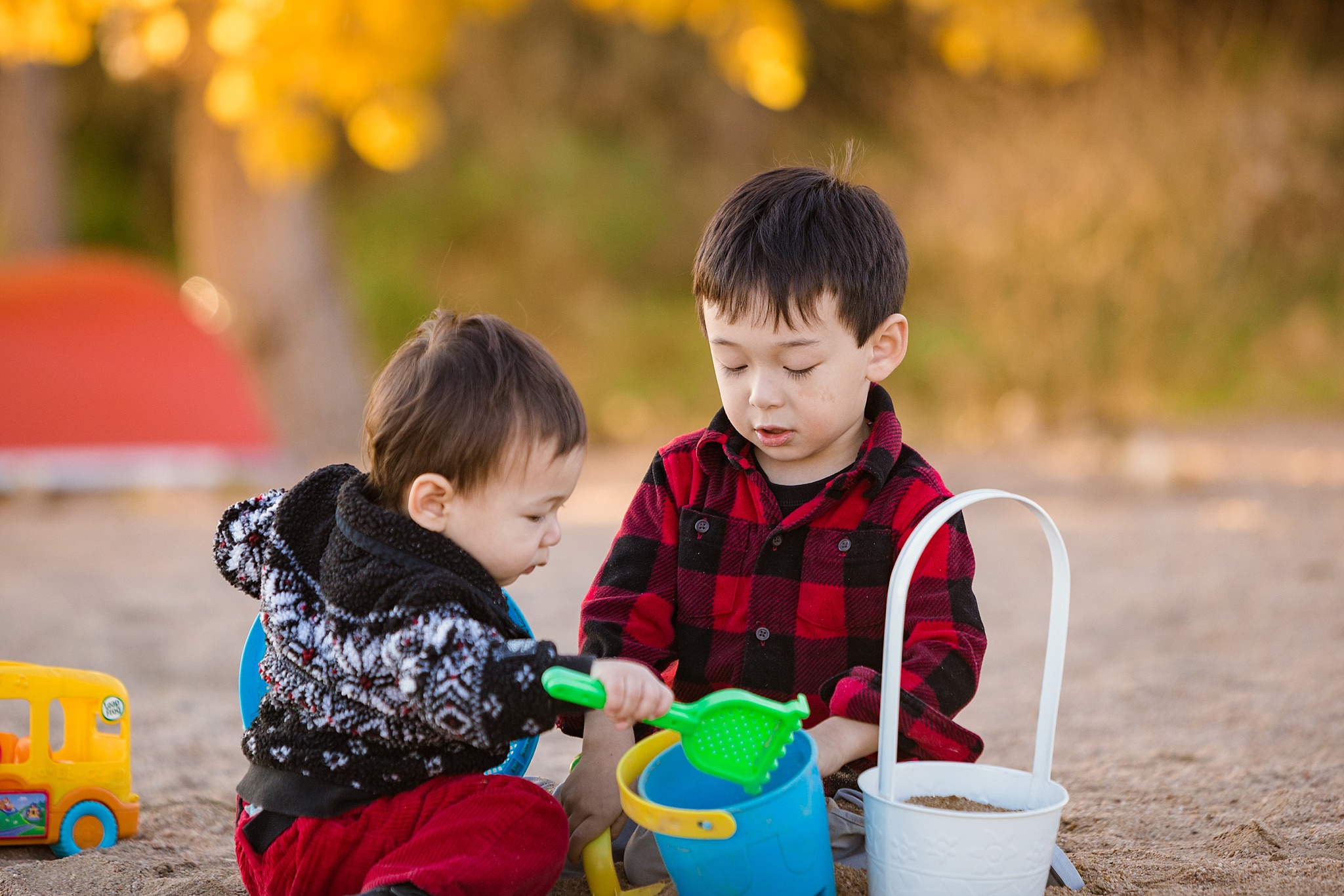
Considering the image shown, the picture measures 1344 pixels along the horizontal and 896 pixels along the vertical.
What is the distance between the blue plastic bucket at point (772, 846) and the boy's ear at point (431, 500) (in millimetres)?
454

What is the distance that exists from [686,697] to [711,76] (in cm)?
1084

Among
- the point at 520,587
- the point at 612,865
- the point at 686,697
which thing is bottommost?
the point at 520,587

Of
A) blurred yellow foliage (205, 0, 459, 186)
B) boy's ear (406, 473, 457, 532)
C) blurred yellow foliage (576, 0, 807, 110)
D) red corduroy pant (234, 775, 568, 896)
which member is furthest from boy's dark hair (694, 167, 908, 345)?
blurred yellow foliage (205, 0, 459, 186)

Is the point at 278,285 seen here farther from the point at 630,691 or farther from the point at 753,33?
the point at 630,691

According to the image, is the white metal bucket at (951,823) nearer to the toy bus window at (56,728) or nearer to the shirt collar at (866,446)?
the shirt collar at (866,446)

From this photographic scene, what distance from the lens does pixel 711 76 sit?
12281mm

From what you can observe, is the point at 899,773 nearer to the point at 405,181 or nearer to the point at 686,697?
the point at 686,697

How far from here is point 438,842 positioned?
1.75 metres

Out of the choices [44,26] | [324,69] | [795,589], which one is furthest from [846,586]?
[44,26]

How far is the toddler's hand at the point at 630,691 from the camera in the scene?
164cm

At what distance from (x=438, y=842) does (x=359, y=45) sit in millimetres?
5177

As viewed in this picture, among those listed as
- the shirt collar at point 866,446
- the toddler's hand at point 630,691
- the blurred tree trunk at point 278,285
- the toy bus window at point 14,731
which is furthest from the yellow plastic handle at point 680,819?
the blurred tree trunk at point 278,285

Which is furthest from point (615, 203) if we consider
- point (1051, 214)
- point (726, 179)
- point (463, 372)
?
point (463, 372)

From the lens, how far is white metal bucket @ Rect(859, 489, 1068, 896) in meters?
1.66
